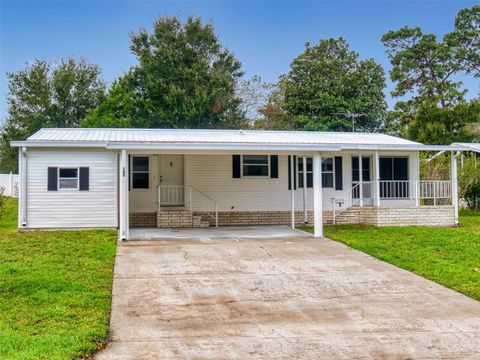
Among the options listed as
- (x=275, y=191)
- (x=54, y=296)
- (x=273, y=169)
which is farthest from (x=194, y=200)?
(x=54, y=296)

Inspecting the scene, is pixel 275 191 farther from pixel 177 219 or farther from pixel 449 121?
pixel 449 121

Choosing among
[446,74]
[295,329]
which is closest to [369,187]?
[295,329]

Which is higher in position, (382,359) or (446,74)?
(446,74)

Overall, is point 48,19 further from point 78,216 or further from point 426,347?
point 426,347

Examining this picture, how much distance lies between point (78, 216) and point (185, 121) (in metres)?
17.3

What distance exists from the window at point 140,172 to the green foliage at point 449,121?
63.3 feet

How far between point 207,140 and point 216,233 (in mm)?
3448

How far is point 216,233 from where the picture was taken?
48.8ft

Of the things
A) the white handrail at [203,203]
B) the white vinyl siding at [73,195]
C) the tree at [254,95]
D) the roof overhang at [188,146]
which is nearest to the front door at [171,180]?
the white handrail at [203,203]

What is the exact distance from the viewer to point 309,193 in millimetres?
18219

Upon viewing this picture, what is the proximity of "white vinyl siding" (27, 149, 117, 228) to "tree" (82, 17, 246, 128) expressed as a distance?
52.2 ft

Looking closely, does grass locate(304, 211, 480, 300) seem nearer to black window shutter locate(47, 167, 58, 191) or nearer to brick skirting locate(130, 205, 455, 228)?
brick skirting locate(130, 205, 455, 228)

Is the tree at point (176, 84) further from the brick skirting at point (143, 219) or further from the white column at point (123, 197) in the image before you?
the white column at point (123, 197)

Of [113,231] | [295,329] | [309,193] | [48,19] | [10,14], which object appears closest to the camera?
[295,329]
